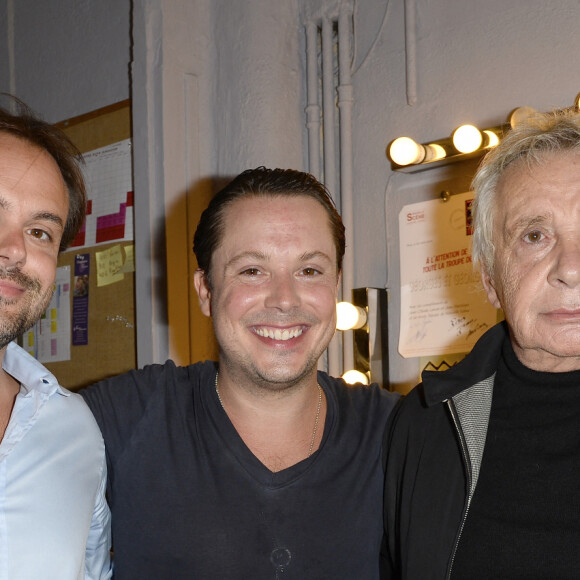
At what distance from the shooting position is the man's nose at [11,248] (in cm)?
153

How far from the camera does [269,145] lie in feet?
9.34

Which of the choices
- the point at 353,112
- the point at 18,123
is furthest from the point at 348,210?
the point at 18,123

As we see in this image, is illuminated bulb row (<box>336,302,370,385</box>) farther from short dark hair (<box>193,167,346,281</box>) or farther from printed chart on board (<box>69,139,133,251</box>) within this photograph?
printed chart on board (<box>69,139,133,251</box>)

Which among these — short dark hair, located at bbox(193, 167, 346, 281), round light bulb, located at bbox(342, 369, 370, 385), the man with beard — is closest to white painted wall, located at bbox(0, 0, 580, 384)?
round light bulb, located at bbox(342, 369, 370, 385)

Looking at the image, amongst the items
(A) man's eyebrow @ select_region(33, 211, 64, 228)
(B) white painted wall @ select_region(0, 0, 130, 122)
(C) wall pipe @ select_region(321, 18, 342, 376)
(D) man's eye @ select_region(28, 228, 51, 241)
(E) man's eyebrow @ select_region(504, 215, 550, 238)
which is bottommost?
(E) man's eyebrow @ select_region(504, 215, 550, 238)

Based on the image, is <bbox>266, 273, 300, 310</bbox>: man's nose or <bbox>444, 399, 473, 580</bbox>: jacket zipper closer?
<bbox>444, 399, 473, 580</bbox>: jacket zipper

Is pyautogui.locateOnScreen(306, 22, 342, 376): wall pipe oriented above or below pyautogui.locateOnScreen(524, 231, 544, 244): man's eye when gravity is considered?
above

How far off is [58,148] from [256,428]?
0.78 m

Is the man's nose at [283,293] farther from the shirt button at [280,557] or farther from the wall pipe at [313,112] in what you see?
the wall pipe at [313,112]

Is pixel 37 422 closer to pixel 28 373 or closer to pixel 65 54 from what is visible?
pixel 28 373

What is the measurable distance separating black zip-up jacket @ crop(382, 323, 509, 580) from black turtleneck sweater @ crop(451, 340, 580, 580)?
3 centimetres

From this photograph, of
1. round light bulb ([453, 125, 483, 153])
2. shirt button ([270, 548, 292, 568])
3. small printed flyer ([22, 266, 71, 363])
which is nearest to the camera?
shirt button ([270, 548, 292, 568])

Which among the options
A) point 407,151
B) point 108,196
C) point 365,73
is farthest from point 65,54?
point 407,151

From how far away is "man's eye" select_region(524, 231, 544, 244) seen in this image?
1.51 meters
